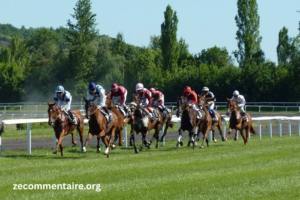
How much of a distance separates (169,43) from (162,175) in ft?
210

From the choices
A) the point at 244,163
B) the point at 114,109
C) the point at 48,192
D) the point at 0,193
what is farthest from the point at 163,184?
the point at 114,109

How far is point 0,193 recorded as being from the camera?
1134 centimetres

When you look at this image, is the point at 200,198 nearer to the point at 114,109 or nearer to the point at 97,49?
the point at 114,109

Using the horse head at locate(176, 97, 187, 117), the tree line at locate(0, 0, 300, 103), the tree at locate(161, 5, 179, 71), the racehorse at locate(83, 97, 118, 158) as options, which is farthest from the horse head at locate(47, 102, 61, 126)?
the tree at locate(161, 5, 179, 71)

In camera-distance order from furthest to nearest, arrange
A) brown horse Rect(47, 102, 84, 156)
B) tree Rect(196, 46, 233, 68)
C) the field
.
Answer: tree Rect(196, 46, 233, 68), brown horse Rect(47, 102, 84, 156), the field

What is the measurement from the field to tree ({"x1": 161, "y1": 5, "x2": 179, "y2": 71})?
5770cm

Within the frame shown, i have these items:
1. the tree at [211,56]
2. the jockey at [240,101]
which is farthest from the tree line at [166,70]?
the jockey at [240,101]

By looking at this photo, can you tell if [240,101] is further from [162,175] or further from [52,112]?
[162,175]

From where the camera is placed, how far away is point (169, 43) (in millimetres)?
77312

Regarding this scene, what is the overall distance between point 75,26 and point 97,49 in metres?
7.83

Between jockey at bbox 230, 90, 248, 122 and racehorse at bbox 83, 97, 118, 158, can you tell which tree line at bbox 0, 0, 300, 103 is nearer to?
jockey at bbox 230, 90, 248, 122

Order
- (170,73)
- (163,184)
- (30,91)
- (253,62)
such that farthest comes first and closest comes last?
(30,91), (170,73), (253,62), (163,184)

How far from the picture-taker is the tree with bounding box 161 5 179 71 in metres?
77.2

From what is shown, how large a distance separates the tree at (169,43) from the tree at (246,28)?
7.35 metres
